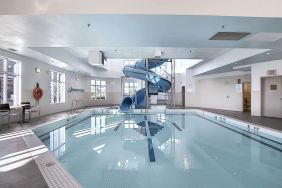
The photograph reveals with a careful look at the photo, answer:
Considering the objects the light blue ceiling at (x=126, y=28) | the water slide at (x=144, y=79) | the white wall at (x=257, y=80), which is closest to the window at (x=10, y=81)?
the light blue ceiling at (x=126, y=28)

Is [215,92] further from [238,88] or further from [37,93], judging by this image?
[37,93]

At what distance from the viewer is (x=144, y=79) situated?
10000 mm

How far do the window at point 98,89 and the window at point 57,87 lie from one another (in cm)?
431

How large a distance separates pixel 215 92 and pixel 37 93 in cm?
960

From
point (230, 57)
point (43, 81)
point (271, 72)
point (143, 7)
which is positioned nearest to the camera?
point (143, 7)

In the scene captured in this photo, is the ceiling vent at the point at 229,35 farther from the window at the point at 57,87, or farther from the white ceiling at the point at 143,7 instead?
the window at the point at 57,87

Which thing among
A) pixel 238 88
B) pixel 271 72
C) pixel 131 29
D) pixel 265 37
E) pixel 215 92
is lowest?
pixel 215 92

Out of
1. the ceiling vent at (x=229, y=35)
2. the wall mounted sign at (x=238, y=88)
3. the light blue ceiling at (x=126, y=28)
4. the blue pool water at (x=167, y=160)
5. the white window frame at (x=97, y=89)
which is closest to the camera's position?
the blue pool water at (x=167, y=160)

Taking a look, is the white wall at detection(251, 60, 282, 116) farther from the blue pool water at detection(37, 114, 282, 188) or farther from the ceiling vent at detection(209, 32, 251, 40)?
the ceiling vent at detection(209, 32, 251, 40)

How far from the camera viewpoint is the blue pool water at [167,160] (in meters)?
2.55

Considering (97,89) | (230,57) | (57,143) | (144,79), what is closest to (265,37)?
(230,57)

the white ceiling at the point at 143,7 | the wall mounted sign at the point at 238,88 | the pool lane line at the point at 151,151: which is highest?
the white ceiling at the point at 143,7

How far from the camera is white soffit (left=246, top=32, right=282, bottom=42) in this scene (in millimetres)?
4461

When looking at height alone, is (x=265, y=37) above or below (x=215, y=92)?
above
